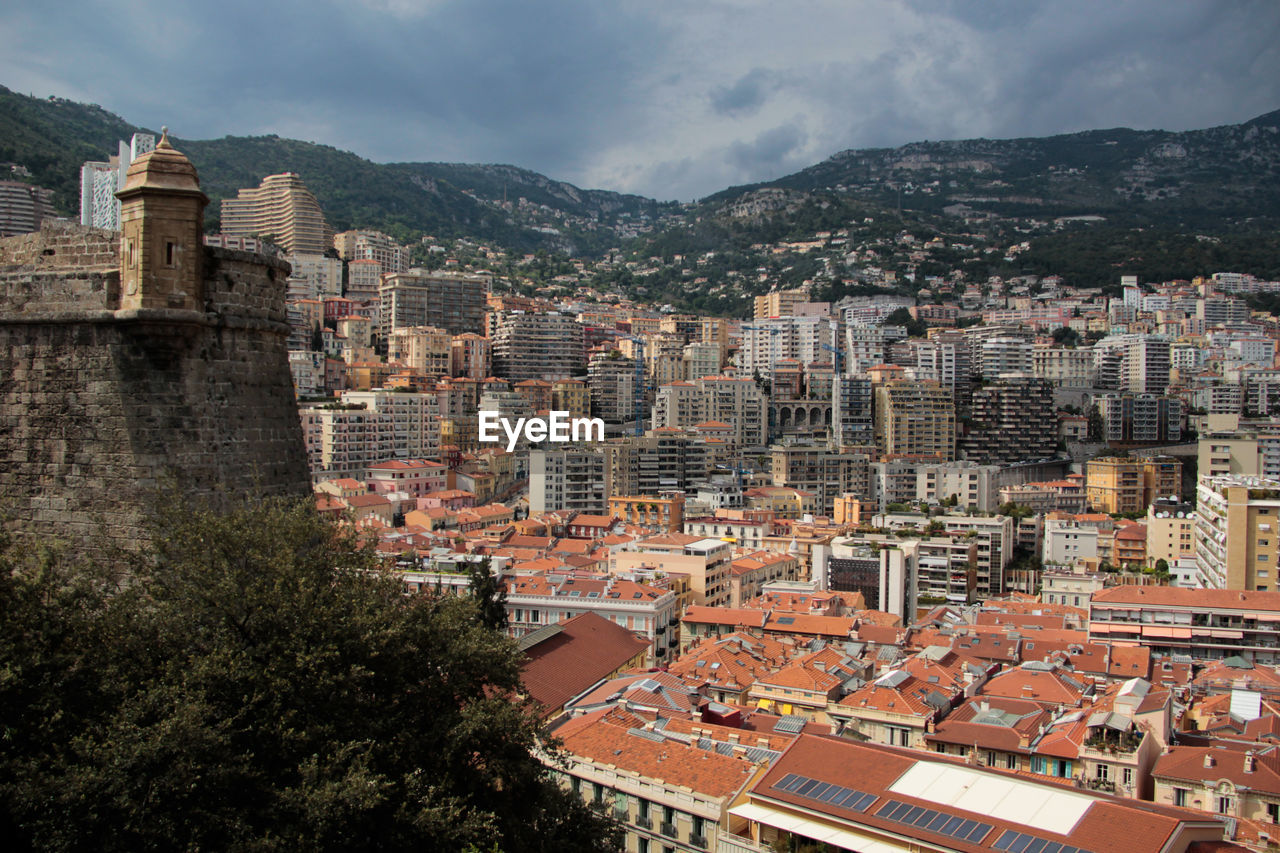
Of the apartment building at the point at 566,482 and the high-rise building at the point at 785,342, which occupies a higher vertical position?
the high-rise building at the point at 785,342

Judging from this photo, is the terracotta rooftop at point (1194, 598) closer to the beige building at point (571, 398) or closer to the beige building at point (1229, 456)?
the beige building at point (1229, 456)

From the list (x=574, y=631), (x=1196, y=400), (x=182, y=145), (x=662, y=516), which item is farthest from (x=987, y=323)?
(x=182, y=145)

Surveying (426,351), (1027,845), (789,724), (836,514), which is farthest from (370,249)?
(1027,845)

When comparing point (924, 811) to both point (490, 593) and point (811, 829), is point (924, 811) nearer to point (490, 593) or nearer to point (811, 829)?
point (811, 829)

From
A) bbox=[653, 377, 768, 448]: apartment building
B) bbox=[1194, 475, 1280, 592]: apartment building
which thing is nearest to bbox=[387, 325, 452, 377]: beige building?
bbox=[653, 377, 768, 448]: apartment building

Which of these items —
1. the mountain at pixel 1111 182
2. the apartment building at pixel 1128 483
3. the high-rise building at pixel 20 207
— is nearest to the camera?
the apartment building at pixel 1128 483

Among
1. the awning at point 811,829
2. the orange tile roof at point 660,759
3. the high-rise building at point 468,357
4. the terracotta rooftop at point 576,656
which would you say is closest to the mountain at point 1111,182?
the high-rise building at point 468,357

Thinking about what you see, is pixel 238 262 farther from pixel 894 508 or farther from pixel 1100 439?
pixel 1100 439

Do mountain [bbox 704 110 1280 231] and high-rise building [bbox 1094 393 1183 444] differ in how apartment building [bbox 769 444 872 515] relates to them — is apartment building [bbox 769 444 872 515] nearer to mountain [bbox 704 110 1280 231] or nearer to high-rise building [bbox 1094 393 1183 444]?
high-rise building [bbox 1094 393 1183 444]
